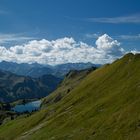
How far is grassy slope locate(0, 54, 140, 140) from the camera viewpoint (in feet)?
282

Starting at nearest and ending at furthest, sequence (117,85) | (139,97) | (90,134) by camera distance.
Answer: (90,134), (139,97), (117,85)

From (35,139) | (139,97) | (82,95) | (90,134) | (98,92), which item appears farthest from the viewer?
(82,95)

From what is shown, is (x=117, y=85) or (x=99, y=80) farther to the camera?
(x=99, y=80)

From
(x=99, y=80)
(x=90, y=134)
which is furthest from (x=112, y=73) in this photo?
(x=90, y=134)

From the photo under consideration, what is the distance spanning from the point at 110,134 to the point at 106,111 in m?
24.3

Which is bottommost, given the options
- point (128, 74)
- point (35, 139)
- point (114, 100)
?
point (35, 139)

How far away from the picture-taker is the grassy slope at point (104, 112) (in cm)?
8581

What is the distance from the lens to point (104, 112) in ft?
353

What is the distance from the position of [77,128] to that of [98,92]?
43295 millimetres

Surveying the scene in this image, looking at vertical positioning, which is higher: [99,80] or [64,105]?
[99,80]

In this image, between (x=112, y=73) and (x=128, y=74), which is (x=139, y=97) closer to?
(x=128, y=74)

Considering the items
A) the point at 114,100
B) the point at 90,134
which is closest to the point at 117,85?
the point at 114,100

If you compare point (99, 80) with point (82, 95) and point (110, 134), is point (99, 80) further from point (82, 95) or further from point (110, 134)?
point (110, 134)

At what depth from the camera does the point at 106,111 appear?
107 meters
